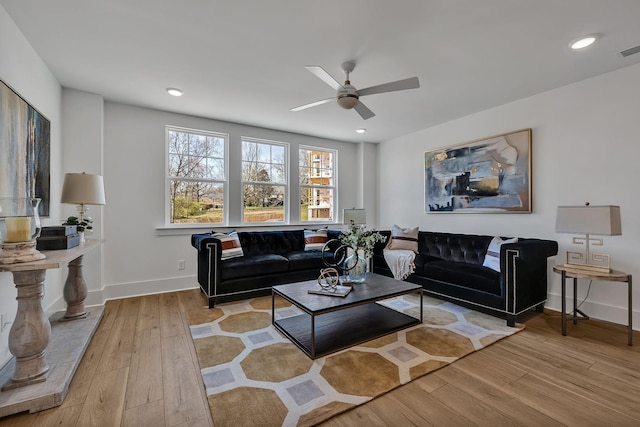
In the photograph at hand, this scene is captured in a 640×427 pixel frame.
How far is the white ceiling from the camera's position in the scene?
1969mm

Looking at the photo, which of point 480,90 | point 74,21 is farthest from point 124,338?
point 480,90

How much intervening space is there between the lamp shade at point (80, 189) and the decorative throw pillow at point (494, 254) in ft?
13.5

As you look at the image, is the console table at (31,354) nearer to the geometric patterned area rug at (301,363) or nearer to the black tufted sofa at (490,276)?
the geometric patterned area rug at (301,363)

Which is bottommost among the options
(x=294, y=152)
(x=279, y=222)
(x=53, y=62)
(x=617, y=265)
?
(x=617, y=265)

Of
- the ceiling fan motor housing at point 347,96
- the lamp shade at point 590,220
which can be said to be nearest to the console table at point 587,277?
the lamp shade at point 590,220

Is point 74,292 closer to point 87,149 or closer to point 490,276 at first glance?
point 87,149

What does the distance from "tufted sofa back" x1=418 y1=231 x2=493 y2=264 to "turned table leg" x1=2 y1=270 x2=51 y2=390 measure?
4.15 metres

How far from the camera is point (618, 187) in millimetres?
2840

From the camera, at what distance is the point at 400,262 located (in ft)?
12.8

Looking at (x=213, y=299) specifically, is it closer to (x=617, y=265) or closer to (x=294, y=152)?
(x=294, y=152)

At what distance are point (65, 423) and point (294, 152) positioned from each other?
14.1 ft

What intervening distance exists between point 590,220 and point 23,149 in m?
4.85

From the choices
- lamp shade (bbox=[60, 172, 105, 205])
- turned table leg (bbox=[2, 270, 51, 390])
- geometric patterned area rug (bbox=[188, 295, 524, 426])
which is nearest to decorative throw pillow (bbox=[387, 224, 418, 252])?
geometric patterned area rug (bbox=[188, 295, 524, 426])

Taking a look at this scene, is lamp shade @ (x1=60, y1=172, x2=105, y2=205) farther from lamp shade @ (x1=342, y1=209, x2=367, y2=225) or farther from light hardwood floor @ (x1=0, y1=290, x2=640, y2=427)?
lamp shade @ (x1=342, y1=209, x2=367, y2=225)
